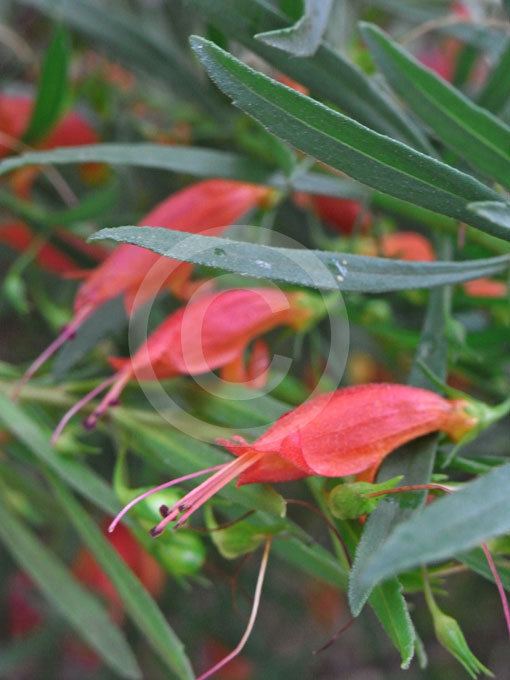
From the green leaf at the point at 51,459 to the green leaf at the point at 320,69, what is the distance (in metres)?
0.28

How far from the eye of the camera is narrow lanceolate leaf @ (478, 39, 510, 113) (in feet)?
1.82

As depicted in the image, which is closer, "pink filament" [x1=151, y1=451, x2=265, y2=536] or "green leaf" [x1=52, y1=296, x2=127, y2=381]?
"pink filament" [x1=151, y1=451, x2=265, y2=536]

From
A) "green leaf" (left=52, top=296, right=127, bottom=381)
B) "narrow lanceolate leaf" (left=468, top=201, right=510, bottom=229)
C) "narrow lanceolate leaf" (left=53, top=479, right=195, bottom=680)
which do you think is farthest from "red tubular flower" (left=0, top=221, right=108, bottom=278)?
"narrow lanceolate leaf" (left=468, top=201, right=510, bottom=229)

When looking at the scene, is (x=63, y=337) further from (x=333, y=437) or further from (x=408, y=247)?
(x=408, y=247)

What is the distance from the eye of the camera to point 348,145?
37 centimetres

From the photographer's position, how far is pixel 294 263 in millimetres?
370

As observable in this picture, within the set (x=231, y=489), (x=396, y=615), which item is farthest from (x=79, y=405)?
(x=396, y=615)

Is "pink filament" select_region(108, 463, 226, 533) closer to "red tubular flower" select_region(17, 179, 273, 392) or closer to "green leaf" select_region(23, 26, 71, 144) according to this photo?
"red tubular flower" select_region(17, 179, 273, 392)

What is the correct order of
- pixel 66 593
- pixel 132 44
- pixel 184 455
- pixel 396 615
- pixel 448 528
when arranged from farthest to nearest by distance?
pixel 132 44
pixel 66 593
pixel 184 455
pixel 396 615
pixel 448 528

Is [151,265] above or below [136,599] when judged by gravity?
above

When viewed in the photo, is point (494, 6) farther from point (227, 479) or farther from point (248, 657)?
point (248, 657)

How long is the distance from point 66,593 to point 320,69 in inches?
15.8

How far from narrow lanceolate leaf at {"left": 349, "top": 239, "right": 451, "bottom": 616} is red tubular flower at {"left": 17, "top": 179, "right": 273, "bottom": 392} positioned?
0.16 m

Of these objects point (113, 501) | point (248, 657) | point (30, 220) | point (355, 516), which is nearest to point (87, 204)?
point (30, 220)
